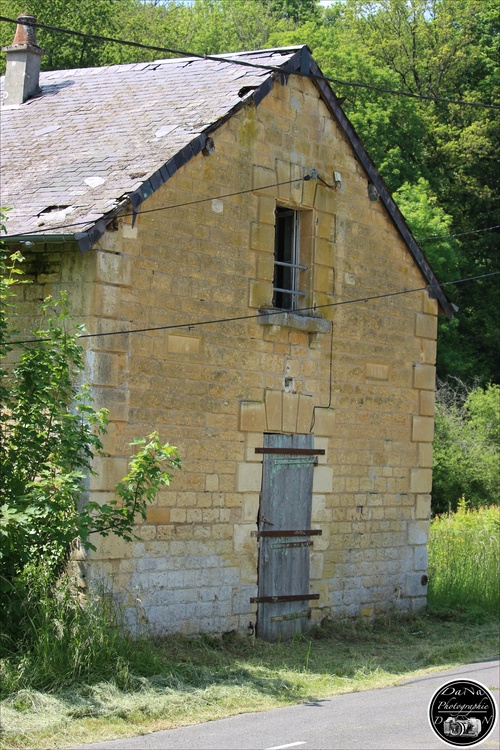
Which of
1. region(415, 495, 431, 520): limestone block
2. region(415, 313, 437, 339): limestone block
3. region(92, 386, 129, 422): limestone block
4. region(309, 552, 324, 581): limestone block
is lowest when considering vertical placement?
region(309, 552, 324, 581): limestone block

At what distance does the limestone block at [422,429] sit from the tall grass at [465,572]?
203 cm

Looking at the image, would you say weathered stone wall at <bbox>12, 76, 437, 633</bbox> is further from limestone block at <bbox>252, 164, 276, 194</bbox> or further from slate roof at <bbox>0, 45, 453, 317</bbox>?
slate roof at <bbox>0, 45, 453, 317</bbox>

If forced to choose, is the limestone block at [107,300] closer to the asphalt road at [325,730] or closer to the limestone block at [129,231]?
the limestone block at [129,231]

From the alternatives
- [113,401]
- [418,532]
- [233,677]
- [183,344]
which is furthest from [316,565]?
[113,401]

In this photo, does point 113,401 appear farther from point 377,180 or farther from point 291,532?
point 377,180

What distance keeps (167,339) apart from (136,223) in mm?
1250

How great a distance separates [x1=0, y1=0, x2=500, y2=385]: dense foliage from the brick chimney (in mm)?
15979

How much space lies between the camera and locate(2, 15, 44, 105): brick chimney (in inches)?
589

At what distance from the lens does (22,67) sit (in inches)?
590

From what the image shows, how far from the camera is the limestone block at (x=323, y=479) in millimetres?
13797

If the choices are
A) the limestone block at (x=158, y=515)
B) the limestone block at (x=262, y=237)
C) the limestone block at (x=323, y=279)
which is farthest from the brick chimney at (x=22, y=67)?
the limestone block at (x=158, y=515)

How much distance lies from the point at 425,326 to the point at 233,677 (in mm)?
6683

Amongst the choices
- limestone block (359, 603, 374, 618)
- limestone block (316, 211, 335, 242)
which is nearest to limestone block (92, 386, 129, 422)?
limestone block (316, 211, 335, 242)

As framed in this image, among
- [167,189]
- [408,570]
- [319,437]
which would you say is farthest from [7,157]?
[408,570]
